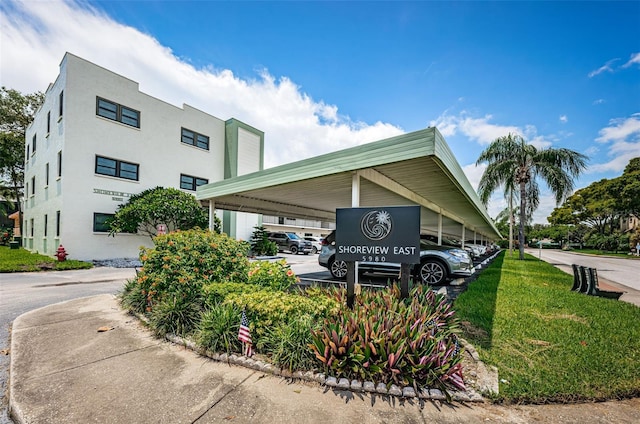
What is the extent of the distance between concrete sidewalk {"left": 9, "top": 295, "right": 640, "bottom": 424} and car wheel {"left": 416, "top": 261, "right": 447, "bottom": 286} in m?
5.83

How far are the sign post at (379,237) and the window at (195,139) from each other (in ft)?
59.7

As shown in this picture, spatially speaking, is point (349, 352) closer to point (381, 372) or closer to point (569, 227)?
point (381, 372)

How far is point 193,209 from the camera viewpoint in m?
16.7

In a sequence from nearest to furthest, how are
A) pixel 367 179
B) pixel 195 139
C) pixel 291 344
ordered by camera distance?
pixel 291 344 → pixel 367 179 → pixel 195 139

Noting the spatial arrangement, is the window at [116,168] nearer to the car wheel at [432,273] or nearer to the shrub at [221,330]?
the shrub at [221,330]


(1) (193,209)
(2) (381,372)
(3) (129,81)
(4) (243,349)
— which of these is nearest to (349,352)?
(2) (381,372)

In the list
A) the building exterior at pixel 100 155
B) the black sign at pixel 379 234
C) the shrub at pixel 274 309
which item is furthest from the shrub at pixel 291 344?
the building exterior at pixel 100 155

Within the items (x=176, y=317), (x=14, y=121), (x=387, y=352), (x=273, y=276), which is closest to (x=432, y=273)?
(x=273, y=276)

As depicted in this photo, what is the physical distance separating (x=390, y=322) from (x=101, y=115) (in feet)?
60.6

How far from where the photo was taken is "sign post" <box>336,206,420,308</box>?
414 cm

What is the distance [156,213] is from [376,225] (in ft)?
47.5

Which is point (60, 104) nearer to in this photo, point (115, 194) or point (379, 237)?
point (115, 194)

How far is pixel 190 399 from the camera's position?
2750 millimetres

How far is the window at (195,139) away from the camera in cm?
1952
